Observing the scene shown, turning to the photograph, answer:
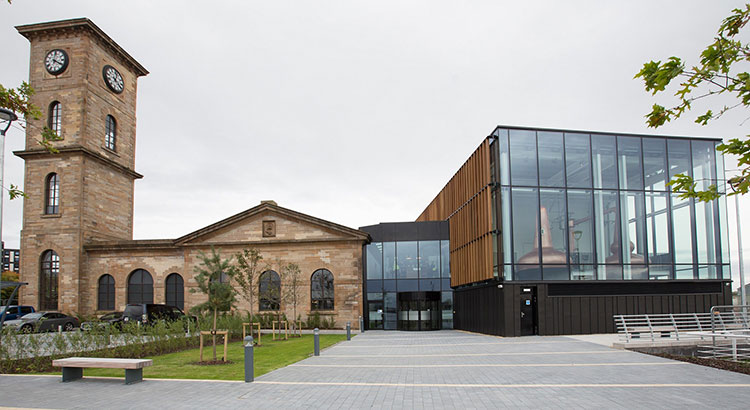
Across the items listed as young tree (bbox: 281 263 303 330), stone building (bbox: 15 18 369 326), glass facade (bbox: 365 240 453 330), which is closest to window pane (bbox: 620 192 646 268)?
glass facade (bbox: 365 240 453 330)

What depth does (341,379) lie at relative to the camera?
1271 cm

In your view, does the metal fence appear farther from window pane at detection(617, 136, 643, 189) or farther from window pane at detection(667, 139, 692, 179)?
window pane at detection(667, 139, 692, 179)

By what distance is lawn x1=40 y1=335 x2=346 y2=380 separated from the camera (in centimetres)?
1358

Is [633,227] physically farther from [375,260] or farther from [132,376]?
[132,376]

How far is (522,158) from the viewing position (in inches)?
1030

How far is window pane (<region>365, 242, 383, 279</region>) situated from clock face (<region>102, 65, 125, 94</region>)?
23.6m

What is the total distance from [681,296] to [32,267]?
4008 cm

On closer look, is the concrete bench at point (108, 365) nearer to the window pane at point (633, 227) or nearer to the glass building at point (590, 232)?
the glass building at point (590, 232)

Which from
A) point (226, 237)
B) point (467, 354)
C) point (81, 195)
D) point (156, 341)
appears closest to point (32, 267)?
point (81, 195)

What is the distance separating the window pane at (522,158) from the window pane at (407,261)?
448 inches

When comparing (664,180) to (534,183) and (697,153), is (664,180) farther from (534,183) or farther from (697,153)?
(534,183)

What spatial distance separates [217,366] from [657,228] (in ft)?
71.6

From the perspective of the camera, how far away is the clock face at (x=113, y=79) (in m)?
41.3

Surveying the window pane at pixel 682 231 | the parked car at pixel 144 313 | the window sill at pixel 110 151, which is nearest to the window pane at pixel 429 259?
the window pane at pixel 682 231
